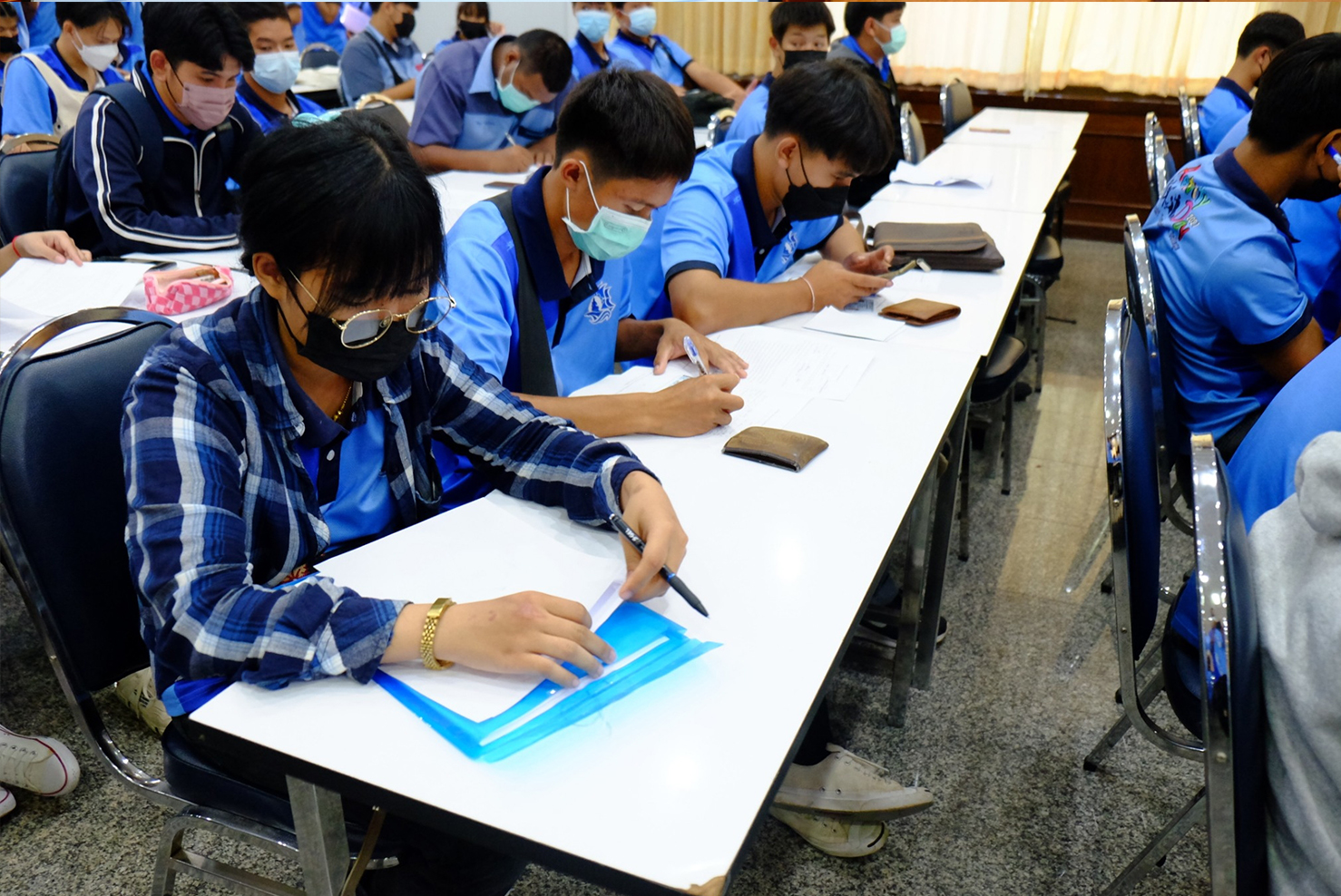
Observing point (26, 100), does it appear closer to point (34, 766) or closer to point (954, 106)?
point (34, 766)

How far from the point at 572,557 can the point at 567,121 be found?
81cm

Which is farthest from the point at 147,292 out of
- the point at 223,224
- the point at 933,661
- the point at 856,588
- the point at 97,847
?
the point at 933,661

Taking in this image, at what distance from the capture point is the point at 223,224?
2.40 metres

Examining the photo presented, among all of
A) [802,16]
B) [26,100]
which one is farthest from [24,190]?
[802,16]

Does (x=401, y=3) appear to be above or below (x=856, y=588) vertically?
above

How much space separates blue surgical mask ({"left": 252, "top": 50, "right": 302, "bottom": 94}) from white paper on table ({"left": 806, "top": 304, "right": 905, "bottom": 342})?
7.01 feet

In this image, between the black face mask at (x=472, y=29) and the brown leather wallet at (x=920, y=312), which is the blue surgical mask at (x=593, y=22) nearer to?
the black face mask at (x=472, y=29)

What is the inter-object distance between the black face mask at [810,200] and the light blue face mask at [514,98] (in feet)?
5.82

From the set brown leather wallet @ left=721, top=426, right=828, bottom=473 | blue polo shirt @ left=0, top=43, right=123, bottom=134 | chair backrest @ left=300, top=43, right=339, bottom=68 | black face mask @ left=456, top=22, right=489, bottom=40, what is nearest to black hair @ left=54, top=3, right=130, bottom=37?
blue polo shirt @ left=0, top=43, right=123, bottom=134

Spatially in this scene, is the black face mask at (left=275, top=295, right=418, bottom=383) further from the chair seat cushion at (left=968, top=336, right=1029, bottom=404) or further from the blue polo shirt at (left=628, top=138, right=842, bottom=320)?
the chair seat cushion at (left=968, top=336, right=1029, bottom=404)

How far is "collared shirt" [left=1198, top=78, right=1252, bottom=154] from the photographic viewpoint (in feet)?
11.8

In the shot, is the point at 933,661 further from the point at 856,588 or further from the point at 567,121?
the point at 567,121

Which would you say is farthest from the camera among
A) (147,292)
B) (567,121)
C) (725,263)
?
(725,263)

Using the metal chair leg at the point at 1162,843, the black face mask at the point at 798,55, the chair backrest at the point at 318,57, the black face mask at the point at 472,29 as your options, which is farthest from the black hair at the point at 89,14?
the metal chair leg at the point at 1162,843
